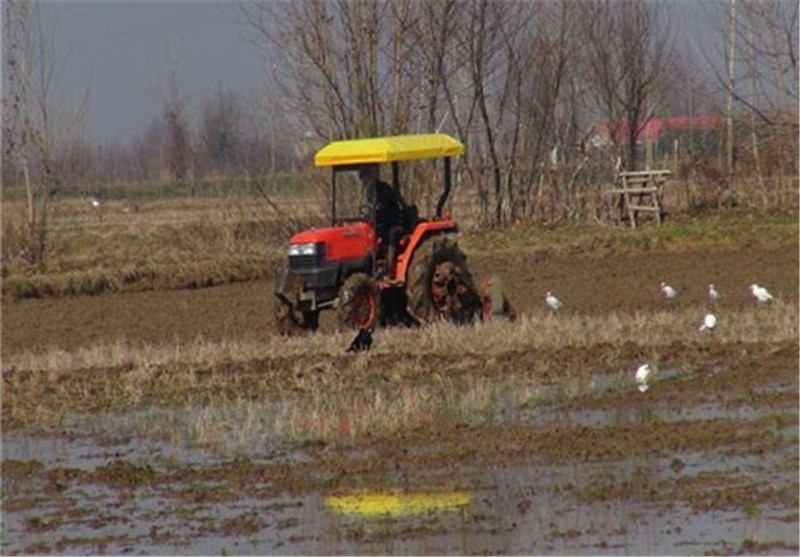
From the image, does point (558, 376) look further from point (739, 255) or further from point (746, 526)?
point (739, 255)

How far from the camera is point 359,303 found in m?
18.8

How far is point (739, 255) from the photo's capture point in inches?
1148

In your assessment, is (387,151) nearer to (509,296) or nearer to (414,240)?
(414,240)

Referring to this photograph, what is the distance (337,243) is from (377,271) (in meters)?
0.60

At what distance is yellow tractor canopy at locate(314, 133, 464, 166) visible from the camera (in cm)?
1920

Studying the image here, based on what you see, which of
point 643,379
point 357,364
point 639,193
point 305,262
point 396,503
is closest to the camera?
point 396,503

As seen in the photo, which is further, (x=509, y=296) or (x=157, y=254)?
(x=157, y=254)

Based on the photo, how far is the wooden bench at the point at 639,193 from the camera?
37125mm

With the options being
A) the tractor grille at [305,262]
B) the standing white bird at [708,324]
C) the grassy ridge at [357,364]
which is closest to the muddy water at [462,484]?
the grassy ridge at [357,364]

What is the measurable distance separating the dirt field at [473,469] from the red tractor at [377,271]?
2.79 metres

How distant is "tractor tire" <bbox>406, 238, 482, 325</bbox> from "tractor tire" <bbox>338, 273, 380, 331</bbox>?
44 centimetres

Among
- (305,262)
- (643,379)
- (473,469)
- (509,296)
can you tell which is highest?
(305,262)

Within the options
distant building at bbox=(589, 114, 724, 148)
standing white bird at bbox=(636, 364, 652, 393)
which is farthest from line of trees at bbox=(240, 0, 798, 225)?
standing white bird at bbox=(636, 364, 652, 393)

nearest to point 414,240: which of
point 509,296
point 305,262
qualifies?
point 305,262
